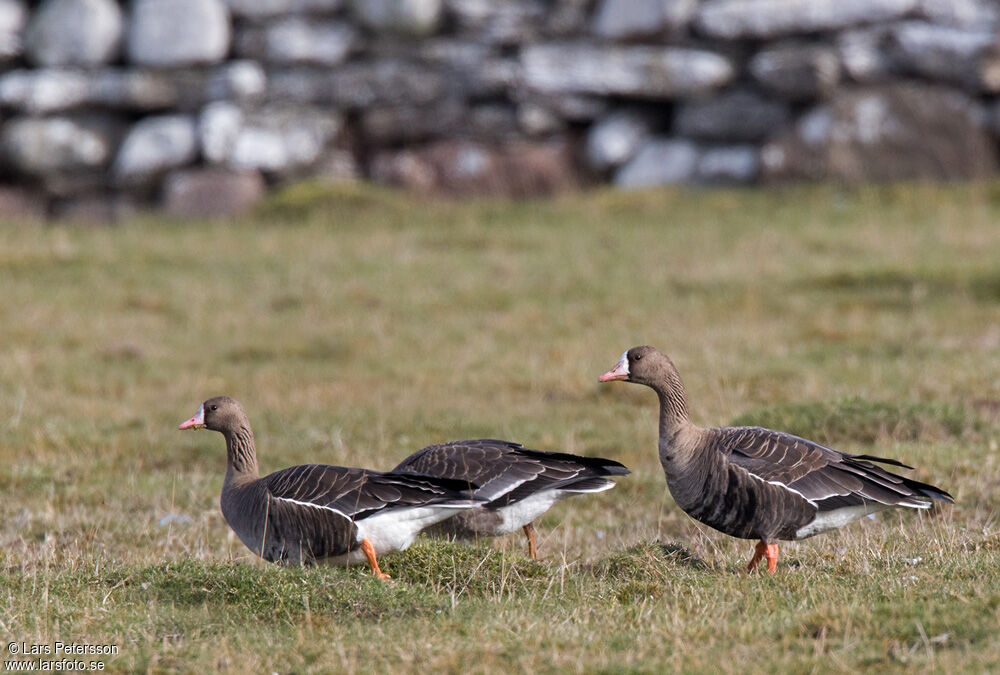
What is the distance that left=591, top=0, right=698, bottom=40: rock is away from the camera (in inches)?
1014

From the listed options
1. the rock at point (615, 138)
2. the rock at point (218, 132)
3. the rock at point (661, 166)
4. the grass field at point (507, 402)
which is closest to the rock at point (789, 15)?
the rock at point (615, 138)

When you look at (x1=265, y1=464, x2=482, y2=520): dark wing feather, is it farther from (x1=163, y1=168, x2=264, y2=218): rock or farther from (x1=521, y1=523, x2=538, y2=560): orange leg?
(x1=163, y1=168, x2=264, y2=218): rock

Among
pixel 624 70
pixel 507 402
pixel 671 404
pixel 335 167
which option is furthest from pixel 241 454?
pixel 624 70

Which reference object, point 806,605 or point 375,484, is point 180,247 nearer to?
point 375,484

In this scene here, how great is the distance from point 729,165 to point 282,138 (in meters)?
9.30

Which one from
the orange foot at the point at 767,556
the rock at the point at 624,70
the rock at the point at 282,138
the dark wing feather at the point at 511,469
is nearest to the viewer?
the orange foot at the point at 767,556

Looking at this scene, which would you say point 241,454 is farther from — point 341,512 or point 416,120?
point 416,120

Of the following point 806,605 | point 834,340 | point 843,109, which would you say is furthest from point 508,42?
point 806,605

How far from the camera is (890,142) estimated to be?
78.7 ft

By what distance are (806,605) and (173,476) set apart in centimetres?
646

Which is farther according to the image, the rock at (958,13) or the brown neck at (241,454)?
the rock at (958,13)

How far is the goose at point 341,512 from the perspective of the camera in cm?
770

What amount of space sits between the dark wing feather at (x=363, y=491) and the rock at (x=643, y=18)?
1975cm

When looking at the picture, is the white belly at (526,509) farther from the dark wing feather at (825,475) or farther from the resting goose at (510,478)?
the dark wing feather at (825,475)
